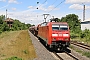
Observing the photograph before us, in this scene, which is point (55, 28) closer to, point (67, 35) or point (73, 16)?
point (67, 35)

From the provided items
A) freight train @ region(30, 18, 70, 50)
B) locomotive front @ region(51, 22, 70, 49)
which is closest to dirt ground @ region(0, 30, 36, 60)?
freight train @ region(30, 18, 70, 50)

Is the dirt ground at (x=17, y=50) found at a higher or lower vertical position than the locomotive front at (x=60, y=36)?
lower

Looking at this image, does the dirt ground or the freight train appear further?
the freight train

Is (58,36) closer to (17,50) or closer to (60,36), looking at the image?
(60,36)

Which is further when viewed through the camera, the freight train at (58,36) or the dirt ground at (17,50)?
the freight train at (58,36)

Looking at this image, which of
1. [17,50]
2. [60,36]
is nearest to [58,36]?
[60,36]

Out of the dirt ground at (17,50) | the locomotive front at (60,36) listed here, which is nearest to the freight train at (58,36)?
the locomotive front at (60,36)

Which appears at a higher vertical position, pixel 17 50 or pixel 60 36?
pixel 60 36

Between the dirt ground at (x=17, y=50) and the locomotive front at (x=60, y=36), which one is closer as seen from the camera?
the dirt ground at (x=17, y=50)

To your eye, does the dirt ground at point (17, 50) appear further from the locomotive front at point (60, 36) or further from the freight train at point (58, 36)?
the locomotive front at point (60, 36)

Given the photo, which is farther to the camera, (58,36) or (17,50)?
(17,50)

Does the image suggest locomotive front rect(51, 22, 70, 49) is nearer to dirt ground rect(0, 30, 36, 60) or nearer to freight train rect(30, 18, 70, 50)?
freight train rect(30, 18, 70, 50)

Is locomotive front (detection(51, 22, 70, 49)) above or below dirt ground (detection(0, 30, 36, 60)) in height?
above

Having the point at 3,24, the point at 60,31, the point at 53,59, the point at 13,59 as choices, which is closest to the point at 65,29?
the point at 60,31
